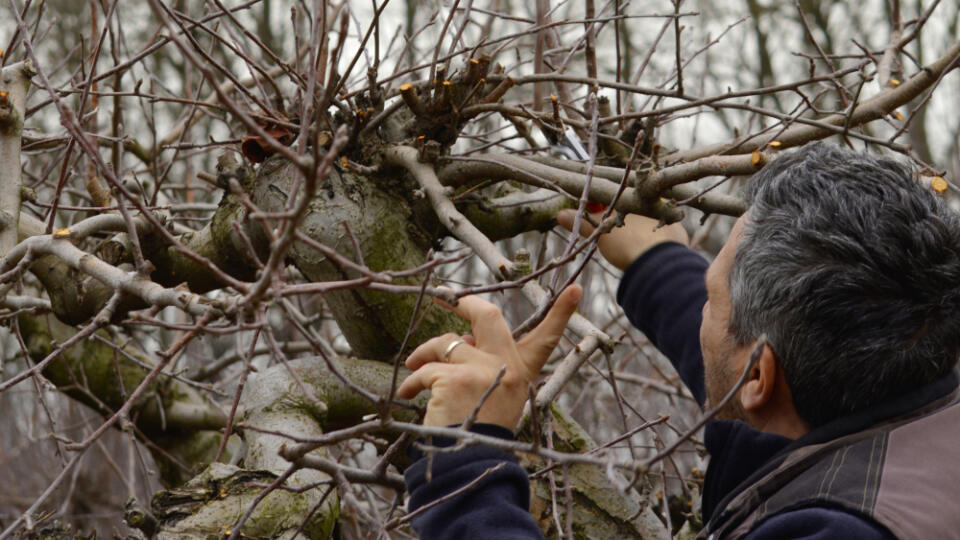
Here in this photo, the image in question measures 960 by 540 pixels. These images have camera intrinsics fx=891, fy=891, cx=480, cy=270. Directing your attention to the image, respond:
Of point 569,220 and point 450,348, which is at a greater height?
point 569,220

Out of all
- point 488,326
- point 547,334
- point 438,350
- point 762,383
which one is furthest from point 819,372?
point 438,350

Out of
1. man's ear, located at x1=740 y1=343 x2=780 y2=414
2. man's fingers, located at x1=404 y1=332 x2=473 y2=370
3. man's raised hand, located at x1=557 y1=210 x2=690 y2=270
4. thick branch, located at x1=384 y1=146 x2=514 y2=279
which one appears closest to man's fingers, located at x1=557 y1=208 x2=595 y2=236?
man's raised hand, located at x1=557 y1=210 x2=690 y2=270

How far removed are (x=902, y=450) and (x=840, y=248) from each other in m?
0.36

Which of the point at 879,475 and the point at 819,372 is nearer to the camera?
the point at 879,475

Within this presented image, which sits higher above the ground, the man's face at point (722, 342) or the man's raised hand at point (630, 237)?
the man's raised hand at point (630, 237)

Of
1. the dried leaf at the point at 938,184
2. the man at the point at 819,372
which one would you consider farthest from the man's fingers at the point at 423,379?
the dried leaf at the point at 938,184

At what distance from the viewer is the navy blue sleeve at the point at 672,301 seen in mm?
2414

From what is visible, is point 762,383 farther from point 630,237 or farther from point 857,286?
point 630,237

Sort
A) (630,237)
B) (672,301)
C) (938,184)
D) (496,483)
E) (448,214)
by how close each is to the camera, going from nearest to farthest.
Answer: (496,483)
(938,184)
(448,214)
(672,301)
(630,237)

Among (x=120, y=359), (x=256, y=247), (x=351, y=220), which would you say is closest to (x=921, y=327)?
(x=351, y=220)

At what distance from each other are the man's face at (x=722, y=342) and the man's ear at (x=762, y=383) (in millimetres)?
50

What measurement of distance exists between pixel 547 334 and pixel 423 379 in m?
0.26

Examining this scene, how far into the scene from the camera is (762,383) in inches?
65.7

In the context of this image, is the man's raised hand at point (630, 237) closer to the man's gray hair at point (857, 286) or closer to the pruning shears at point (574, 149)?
the pruning shears at point (574, 149)
